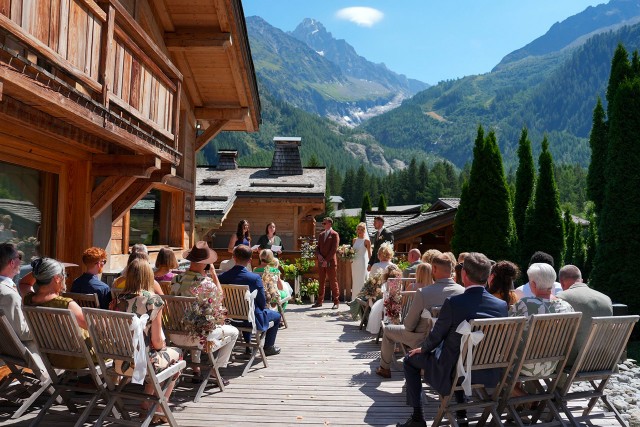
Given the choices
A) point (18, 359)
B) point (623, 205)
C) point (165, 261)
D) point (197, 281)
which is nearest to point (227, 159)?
point (623, 205)

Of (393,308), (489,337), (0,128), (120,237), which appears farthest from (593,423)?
(120,237)

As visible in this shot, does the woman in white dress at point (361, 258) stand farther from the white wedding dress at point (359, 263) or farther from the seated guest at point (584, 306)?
the seated guest at point (584, 306)

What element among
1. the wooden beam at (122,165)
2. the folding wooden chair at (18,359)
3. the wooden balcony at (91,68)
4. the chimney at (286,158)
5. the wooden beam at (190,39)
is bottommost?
the folding wooden chair at (18,359)

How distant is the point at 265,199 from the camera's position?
754 inches

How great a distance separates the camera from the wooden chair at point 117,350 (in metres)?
4.29

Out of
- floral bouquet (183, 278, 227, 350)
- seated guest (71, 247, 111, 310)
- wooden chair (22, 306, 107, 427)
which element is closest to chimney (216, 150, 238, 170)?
seated guest (71, 247, 111, 310)

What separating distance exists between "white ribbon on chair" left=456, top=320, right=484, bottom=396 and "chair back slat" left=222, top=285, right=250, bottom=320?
3.05 m

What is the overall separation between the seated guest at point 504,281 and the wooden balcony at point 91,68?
407 cm

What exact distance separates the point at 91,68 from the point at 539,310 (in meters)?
4.67

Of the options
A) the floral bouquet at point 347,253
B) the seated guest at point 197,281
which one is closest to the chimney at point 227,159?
the floral bouquet at point 347,253

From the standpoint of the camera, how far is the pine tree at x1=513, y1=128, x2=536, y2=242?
19.4m

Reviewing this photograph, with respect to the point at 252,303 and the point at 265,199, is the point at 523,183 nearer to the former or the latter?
the point at 265,199

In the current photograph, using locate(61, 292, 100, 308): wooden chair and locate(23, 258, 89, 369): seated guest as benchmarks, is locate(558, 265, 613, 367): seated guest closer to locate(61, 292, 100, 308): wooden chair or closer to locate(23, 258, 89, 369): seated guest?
locate(23, 258, 89, 369): seated guest

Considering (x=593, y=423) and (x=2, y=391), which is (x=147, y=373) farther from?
(x=593, y=423)
